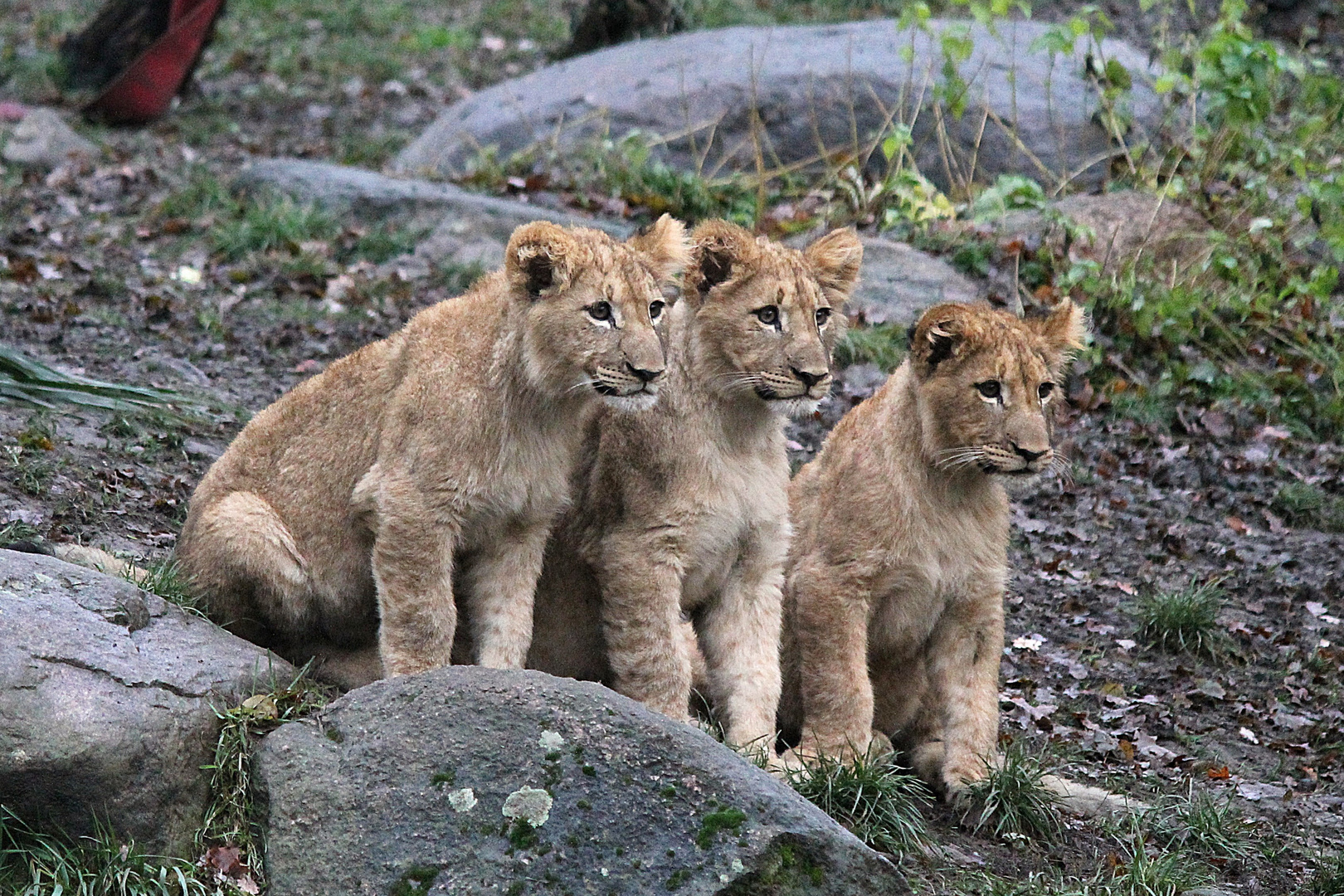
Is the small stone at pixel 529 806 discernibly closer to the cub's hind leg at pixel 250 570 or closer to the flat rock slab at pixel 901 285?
the cub's hind leg at pixel 250 570

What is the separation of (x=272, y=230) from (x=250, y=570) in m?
6.93

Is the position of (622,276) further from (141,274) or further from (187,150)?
(187,150)

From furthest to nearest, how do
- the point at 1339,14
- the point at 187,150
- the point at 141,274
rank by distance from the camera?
the point at 1339,14, the point at 187,150, the point at 141,274

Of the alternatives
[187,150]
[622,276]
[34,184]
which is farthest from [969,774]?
[187,150]

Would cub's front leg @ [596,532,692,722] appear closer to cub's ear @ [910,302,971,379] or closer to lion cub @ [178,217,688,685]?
lion cub @ [178,217,688,685]

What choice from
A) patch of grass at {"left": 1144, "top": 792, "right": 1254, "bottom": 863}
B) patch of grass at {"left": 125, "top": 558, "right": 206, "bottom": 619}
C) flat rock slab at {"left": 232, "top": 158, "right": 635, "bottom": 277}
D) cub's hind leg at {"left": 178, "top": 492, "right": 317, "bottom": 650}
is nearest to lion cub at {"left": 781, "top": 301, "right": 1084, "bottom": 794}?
patch of grass at {"left": 1144, "top": 792, "right": 1254, "bottom": 863}

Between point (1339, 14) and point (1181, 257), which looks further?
point (1339, 14)

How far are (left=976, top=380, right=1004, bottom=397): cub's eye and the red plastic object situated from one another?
43.1 ft

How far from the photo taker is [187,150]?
51.2 feet

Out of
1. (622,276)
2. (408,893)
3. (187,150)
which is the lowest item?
(187,150)

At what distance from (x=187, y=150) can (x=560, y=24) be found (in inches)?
260

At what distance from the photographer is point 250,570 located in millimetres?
5840

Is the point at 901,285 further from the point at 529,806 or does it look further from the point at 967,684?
the point at 529,806

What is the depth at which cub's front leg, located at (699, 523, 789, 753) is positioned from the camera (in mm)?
6051
